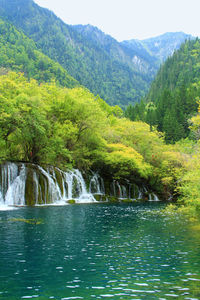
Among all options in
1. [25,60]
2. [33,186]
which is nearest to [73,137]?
[33,186]

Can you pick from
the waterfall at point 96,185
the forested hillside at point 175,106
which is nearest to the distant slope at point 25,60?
the forested hillside at point 175,106

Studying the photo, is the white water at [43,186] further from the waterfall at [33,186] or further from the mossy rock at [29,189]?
the mossy rock at [29,189]

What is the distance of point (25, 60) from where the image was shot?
163m

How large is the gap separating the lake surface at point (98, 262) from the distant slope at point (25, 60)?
137776 mm

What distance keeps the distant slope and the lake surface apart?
5424 inches

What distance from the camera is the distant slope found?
15650 cm

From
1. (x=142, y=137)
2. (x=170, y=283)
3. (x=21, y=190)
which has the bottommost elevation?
(x=170, y=283)

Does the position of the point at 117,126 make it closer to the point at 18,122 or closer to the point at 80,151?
the point at 80,151

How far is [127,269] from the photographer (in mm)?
11938

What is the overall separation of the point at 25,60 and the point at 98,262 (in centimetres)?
16252

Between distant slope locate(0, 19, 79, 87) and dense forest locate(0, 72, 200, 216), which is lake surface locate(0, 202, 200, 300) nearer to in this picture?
dense forest locate(0, 72, 200, 216)

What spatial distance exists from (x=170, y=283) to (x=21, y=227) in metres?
12.9

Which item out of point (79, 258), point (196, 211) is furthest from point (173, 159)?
point (79, 258)

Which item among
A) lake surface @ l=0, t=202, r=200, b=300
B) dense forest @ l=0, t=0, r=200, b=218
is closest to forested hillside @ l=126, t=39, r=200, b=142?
dense forest @ l=0, t=0, r=200, b=218
